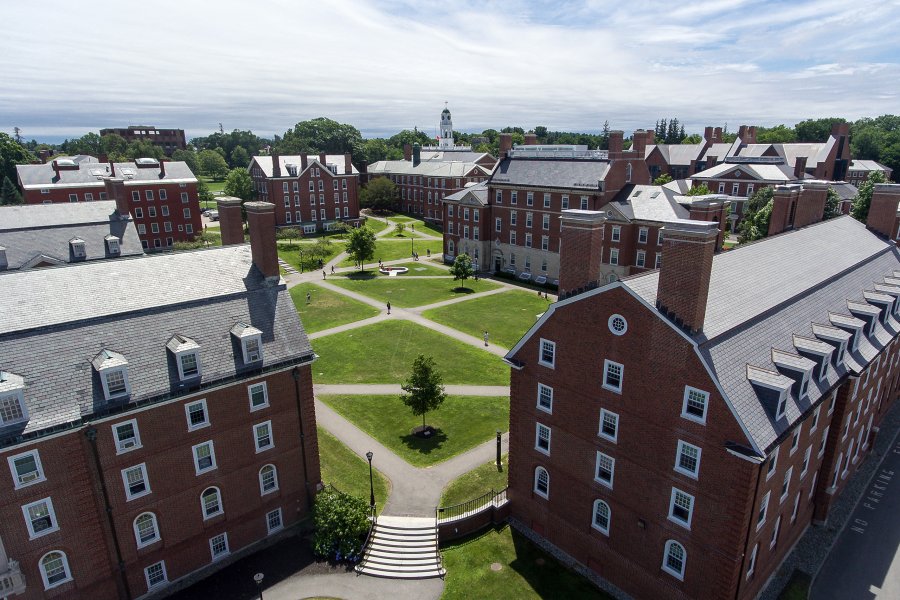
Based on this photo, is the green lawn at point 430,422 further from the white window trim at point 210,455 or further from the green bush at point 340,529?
the white window trim at point 210,455

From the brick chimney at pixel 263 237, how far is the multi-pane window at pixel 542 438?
16137 millimetres

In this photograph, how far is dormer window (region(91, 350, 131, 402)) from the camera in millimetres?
20875

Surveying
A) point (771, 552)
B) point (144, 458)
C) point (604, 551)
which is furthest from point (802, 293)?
point (144, 458)

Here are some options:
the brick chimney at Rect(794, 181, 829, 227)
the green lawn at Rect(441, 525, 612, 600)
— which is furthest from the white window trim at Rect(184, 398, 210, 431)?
the brick chimney at Rect(794, 181, 829, 227)

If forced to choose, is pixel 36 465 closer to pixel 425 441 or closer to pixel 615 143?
pixel 425 441

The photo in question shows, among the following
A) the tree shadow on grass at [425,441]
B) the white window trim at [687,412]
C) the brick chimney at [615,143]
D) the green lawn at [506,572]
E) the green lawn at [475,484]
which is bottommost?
the green lawn at [506,572]

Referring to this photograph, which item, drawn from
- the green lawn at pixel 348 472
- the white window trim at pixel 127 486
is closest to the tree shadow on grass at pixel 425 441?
the green lawn at pixel 348 472

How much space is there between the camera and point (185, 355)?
75.6ft

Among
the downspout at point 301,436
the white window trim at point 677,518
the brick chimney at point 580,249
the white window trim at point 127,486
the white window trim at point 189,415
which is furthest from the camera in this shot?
the downspout at point 301,436

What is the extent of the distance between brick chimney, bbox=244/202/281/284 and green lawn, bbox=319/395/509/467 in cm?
1327

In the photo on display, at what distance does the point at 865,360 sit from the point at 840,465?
702 cm

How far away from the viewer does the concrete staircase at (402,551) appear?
2498 cm

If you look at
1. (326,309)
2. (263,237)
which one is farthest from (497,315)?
(263,237)

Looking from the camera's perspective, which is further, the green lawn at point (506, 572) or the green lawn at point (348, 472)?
the green lawn at point (348, 472)
